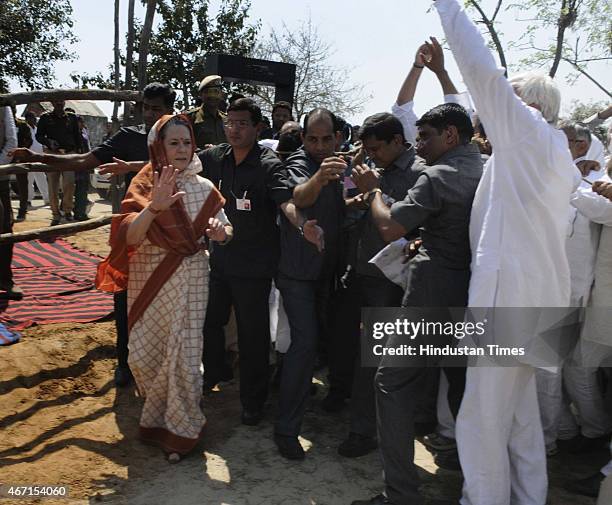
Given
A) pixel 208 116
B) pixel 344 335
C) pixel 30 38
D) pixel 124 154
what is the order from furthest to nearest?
1. pixel 30 38
2. pixel 208 116
3. pixel 124 154
4. pixel 344 335

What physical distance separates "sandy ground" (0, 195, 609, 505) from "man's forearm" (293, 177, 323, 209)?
1.45 m

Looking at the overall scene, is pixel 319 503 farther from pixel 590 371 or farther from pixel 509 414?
pixel 590 371

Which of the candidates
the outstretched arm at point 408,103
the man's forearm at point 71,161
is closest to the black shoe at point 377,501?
the outstretched arm at point 408,103

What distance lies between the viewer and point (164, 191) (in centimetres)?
312

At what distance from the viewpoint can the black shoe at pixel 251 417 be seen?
Result: 3.86m

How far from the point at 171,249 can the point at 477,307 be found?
1.69 meters

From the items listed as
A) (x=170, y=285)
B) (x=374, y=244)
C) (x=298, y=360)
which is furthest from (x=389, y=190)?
(x=170, y=285)

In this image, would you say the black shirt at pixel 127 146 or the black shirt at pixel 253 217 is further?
the black shirt at pixel 127 146

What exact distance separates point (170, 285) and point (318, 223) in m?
0.96

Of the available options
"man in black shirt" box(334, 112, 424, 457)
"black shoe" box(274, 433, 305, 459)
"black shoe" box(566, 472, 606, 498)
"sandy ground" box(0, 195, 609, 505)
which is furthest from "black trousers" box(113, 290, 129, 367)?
"black shoe" box(566, 472, 606, 498)

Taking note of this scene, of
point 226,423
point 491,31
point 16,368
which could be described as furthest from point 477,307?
point 491,31

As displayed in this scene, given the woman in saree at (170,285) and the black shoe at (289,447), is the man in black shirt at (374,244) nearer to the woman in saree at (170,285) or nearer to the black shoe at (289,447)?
the black shoe at (289,447)

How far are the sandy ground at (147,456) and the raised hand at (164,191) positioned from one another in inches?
55.8

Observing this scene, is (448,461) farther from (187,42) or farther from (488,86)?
(187,42)
